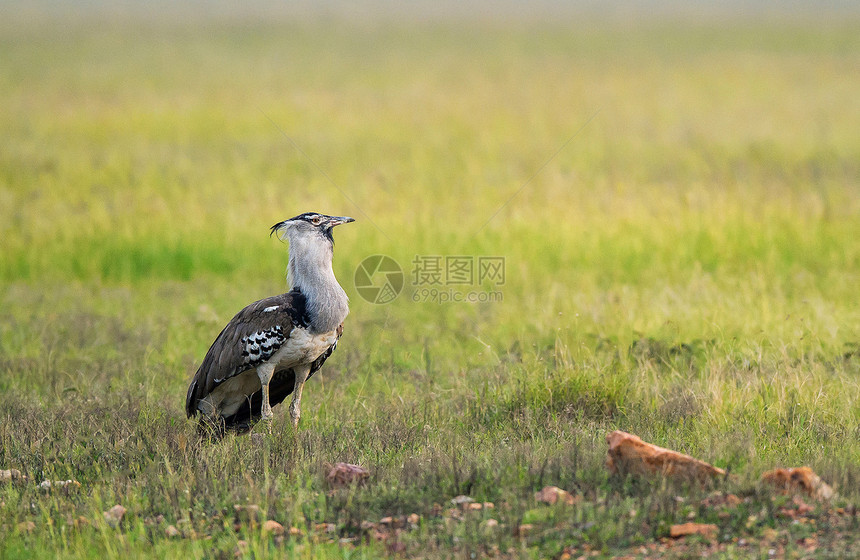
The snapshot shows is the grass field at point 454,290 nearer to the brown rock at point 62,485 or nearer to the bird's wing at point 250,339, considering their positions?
the brown rock at point 62,485

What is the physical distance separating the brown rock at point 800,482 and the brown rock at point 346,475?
2.12 m

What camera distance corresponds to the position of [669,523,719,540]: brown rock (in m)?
4.70

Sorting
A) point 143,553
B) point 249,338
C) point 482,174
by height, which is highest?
point 482,174

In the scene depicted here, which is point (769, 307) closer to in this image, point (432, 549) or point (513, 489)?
point (513, 489)

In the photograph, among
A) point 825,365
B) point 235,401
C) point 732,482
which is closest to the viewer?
point 732,482

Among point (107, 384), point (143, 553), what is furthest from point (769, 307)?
point (143, 553)

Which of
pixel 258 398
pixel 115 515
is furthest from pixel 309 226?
pixel 115 515

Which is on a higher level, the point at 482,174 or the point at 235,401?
the point at 482,174

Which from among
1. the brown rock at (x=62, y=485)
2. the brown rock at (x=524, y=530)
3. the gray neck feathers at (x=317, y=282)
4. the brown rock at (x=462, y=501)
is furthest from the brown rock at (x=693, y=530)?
the brown rock at (x=62, y=485)

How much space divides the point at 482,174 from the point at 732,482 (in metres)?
13.1

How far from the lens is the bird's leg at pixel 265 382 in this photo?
22.1 ft

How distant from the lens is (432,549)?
4.73 m

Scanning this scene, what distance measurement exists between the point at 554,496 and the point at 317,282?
229 centimetres

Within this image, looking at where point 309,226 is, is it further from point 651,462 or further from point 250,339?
point 651,462
